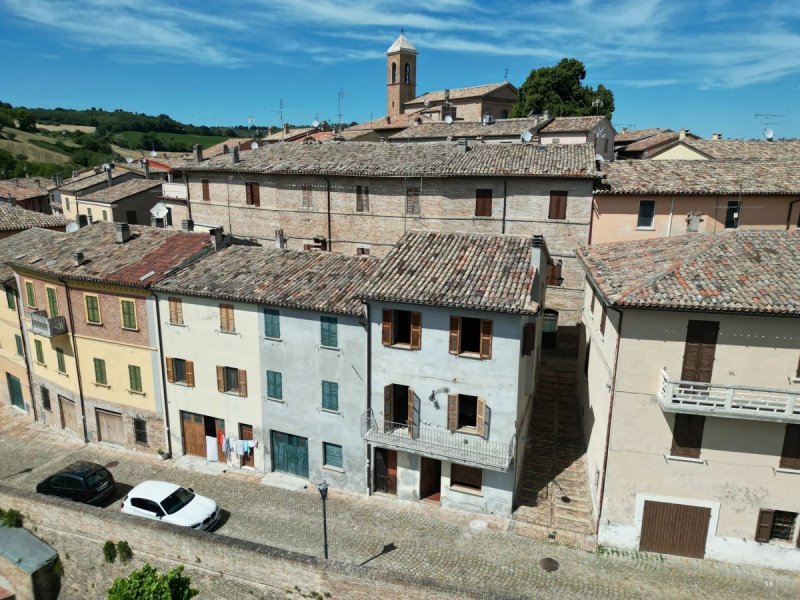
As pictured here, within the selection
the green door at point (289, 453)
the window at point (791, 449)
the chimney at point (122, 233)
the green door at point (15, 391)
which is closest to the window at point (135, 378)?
the chimney at point (122, 233)

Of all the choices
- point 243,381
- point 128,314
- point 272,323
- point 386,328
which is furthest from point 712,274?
point 128,314

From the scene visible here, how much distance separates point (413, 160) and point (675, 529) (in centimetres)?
2660

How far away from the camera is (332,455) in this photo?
24078mm

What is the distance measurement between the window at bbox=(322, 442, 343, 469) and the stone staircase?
7.76m

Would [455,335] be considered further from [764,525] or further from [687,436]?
[764,525]

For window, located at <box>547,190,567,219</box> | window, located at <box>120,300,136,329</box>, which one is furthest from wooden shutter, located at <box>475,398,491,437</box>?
window, located at <box>120,300,136,329</box>

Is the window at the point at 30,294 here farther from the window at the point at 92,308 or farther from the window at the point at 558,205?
the window at the point at 558,205

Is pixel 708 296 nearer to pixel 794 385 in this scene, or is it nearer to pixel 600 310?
pixel 794 385

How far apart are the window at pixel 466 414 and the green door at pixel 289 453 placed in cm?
736

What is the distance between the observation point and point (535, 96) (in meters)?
69.9

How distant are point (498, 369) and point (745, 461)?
8615mm

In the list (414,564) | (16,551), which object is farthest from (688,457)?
(16,551)

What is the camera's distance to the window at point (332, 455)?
23922 millimetres

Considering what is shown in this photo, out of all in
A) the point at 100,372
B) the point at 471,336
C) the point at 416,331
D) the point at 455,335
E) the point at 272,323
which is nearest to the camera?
the point at 455,335
